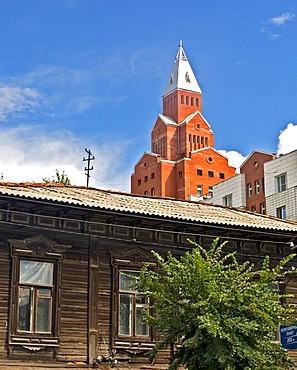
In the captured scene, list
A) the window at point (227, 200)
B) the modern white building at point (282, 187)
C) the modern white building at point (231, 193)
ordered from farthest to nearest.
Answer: the window at point (227, 200)
the modern white building at point (231, 193)
the modern white building at point (282, 187)

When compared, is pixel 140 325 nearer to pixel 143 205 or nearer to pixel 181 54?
pixel 143 205

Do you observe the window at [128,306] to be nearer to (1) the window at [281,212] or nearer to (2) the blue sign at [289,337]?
(2) the blue sign at [289,337]

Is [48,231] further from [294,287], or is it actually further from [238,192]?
[238,192]

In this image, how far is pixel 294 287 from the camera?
963 inches

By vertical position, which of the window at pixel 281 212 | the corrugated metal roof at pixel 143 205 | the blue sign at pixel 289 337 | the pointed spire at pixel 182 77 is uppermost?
the pointed spire at pixel 182 77

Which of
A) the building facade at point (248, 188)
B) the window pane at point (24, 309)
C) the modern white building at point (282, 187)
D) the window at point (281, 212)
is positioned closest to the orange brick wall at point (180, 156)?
the building facade at point (248, 188)

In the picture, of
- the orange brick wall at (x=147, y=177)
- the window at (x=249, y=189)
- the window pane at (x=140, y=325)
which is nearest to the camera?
the window pane at (x=140, y=325)

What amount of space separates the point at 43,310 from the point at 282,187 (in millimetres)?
47495

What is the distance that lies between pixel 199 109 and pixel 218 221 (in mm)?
101940

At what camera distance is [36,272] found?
20656 mm

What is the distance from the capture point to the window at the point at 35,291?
20.0m

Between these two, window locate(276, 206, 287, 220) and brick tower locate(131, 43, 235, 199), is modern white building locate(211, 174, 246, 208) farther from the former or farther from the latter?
brick tower locate(131, 43, 235, 199)

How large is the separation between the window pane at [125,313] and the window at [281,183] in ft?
147

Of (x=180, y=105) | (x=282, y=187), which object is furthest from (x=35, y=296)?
(x=180, y=105)
